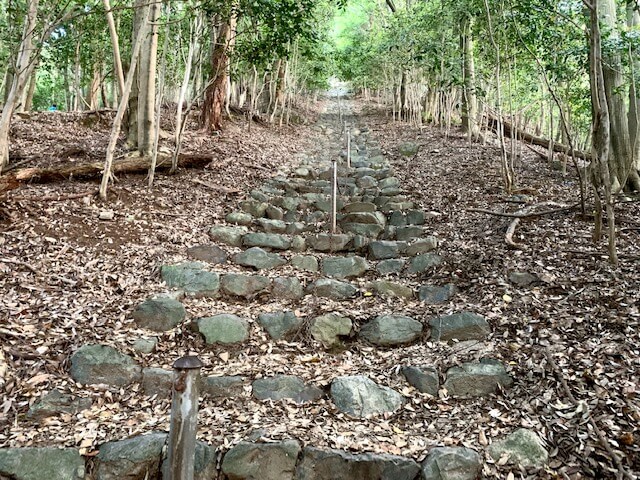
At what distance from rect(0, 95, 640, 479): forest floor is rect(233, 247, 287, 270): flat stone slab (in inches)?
27.8

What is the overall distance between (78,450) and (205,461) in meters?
0.75

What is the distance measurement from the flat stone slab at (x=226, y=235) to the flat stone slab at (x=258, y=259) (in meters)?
0.40

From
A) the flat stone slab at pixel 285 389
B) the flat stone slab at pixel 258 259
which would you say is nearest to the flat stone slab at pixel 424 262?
the flat stone slab at pixel 258 259

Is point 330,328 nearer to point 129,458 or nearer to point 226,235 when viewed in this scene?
point 129,458

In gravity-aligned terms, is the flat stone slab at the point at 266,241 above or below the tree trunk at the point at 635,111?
below

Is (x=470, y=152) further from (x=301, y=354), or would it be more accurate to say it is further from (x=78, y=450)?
(x=78, y=450)

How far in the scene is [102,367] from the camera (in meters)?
3.42

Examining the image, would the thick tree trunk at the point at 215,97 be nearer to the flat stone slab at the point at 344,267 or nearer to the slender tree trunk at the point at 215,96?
the slender tree trunk at the point at 215,96

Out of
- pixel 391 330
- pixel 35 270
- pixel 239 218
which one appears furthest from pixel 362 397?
pixel 239 218

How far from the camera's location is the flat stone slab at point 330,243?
612 cm

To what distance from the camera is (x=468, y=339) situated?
395 centimetres

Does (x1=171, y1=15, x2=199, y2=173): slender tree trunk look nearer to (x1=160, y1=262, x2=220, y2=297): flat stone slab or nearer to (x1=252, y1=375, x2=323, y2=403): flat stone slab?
(x1=160, y1=262, x2=220, y2=297): flat stone slab

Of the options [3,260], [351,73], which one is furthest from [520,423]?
[351,73]

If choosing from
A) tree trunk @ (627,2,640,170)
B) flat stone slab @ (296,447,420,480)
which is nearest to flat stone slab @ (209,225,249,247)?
flat stone slab @ (296,447,420,480)
